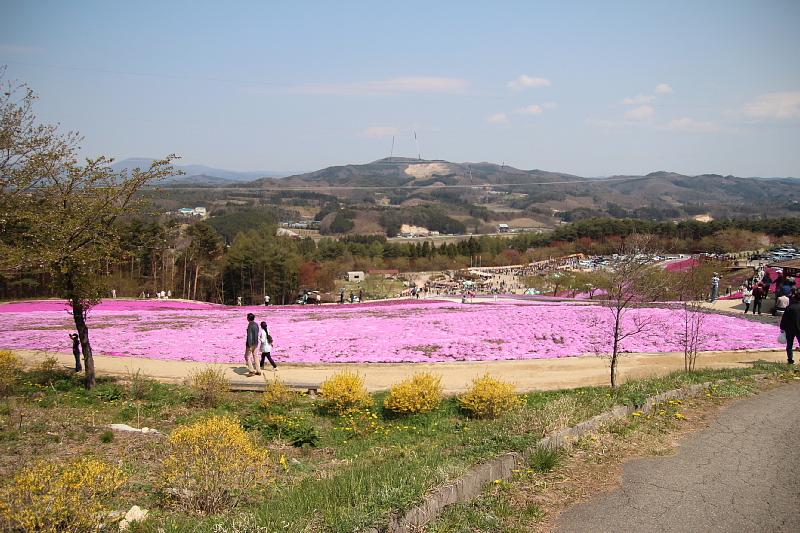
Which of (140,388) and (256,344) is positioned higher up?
(256,344)

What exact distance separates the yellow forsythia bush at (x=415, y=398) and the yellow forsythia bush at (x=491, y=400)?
2.42 ft

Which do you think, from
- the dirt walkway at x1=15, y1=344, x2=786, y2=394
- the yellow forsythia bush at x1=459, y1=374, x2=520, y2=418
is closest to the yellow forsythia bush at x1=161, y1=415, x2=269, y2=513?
the yellow forsythia bush at x1=459, y1=374, x2=520, y2=418

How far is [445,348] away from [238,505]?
591 inches

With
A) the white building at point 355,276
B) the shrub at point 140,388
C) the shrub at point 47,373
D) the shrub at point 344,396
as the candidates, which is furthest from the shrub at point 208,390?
the white building at point 355,276

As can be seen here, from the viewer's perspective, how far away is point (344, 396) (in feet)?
38.0

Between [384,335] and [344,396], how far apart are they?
40.5 ft

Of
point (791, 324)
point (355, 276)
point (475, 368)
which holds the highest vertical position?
point (791, 324)

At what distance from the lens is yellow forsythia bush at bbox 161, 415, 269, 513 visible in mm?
6379

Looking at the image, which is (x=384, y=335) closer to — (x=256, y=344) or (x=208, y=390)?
(x=256, y=344)

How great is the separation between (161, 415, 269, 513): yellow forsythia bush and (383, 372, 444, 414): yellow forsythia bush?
4.85 meters

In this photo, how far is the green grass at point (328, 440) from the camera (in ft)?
18.4

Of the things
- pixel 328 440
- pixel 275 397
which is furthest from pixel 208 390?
pixel 328 440

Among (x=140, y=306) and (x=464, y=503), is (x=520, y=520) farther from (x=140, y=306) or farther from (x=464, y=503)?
(x=140, y=306)

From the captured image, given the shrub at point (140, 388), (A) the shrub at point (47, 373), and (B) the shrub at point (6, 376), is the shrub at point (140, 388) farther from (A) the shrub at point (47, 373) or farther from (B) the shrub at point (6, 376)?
(B) the shrub at point (6, 376)
